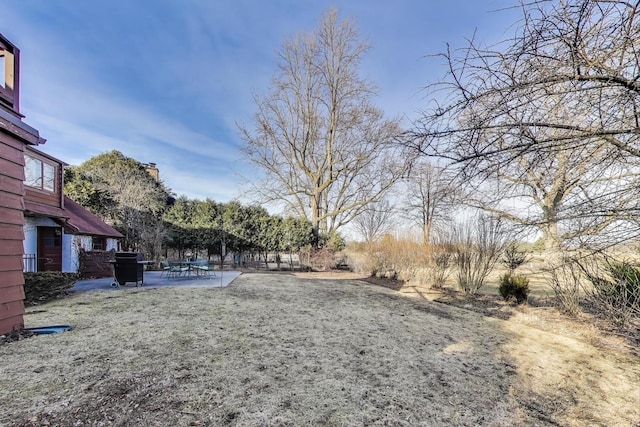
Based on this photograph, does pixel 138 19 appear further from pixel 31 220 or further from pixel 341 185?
pixel 341 185

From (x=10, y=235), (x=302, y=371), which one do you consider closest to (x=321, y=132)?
(x=10, y=235)

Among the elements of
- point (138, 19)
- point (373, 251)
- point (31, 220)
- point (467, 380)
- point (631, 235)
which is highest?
point (138, 19)

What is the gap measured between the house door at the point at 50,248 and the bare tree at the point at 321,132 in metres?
10.0

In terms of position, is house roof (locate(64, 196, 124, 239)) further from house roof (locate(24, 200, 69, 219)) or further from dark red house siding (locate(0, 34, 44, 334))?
dark red house siding (locate(0, 34, 44, 334))

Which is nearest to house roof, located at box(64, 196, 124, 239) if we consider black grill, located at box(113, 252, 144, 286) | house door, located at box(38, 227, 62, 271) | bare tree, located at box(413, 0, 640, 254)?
house door, located at box(38, 227, 62, 271)

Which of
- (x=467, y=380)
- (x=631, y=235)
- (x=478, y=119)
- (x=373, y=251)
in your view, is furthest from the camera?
(x=373, y=251)

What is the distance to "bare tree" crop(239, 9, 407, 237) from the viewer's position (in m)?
17.0

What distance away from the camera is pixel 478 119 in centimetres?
179

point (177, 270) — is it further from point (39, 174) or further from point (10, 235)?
point (10, 235)

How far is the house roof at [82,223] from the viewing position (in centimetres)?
985

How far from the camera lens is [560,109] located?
1.85 meters

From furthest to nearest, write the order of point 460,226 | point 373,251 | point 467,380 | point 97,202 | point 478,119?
point 97,202
point 373,251
point 460,226
point 467,380
point 478,119

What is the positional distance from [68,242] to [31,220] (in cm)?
120

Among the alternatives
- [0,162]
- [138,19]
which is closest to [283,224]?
[138,19]
